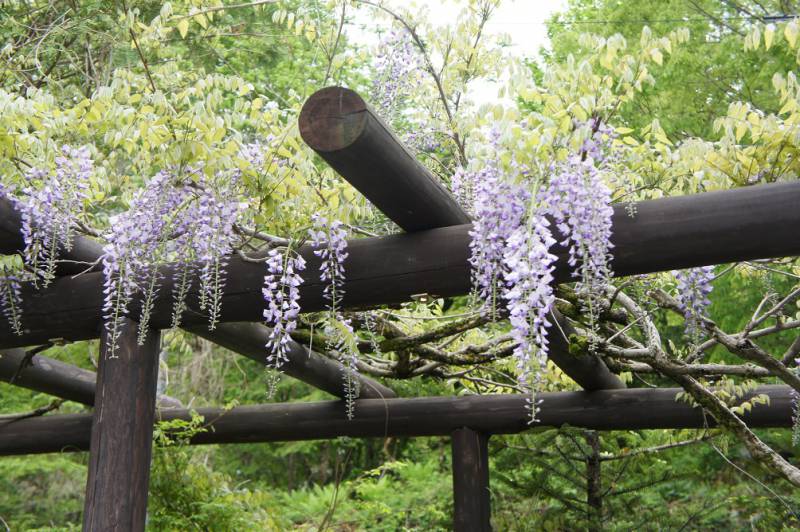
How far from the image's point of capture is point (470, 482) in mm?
4262

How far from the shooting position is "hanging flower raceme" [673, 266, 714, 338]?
253cm

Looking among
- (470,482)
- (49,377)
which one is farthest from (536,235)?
(49,377)

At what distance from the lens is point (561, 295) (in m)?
2.87

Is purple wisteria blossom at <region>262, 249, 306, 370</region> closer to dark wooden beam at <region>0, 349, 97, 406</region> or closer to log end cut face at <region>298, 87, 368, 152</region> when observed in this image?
log end cut face at <region>298, 87, 368, 152</region>

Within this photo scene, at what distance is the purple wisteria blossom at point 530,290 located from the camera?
2119mm

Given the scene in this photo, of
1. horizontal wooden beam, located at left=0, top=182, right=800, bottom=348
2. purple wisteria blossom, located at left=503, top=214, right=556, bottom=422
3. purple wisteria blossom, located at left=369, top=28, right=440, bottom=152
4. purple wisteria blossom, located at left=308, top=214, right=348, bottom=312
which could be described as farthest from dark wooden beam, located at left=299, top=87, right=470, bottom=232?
purple wisteria blossom, located at left=369, top=28, right=440, bottom=152

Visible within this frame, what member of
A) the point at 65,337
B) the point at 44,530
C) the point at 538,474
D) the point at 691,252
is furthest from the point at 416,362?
the point at 44,530

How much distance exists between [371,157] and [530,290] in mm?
540

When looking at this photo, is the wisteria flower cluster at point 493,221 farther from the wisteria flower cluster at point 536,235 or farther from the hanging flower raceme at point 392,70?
the hanging flower raceme at point 392,70

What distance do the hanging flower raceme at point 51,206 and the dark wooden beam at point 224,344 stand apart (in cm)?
7

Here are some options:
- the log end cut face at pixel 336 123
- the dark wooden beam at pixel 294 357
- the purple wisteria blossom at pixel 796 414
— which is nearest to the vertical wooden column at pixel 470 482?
the dark wooden beam at pixel 294 357

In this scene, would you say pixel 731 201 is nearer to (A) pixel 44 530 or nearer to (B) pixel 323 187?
(B) pixel 323 187

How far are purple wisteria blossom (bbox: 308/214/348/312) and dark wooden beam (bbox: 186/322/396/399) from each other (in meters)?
Result: 0.72

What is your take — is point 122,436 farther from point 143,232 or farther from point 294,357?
point 294,357
